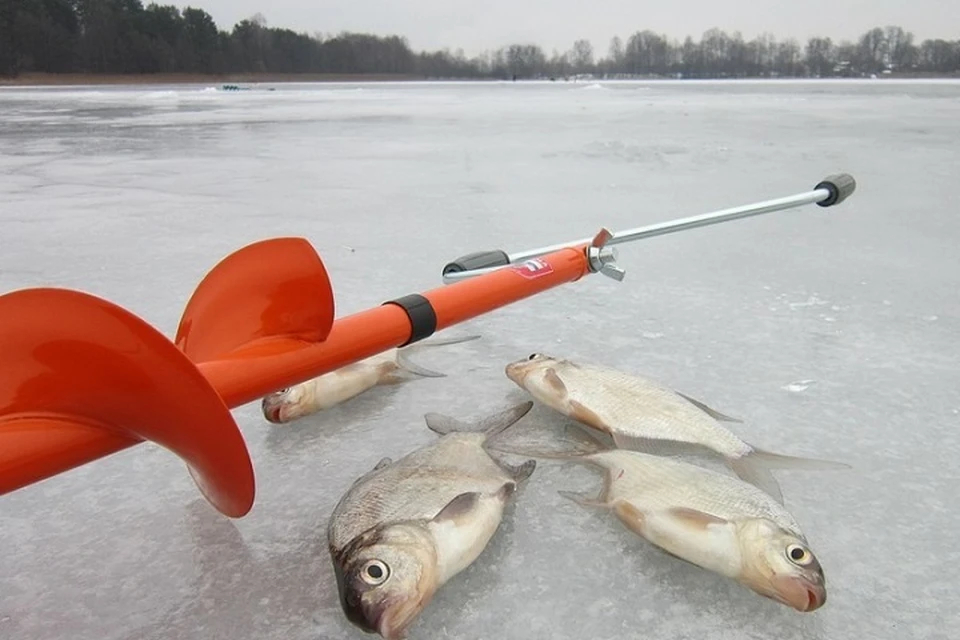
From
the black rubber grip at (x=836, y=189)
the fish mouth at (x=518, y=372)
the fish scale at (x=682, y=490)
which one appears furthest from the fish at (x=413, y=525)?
the black rubber grip at (x=836, y=189)

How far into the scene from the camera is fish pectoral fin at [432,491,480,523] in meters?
1.29

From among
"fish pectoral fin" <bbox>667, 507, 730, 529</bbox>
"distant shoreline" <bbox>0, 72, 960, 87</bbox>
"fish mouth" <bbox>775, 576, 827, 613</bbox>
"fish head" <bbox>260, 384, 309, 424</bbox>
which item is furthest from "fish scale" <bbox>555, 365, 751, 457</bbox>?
"distant shoreline" <bbox>0, 72, 960, 87</bbox>

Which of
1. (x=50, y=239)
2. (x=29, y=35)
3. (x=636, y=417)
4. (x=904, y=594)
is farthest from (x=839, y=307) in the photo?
(x=29, y=35)

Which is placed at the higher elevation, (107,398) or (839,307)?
(107,398)

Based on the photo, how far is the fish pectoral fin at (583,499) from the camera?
4.84 ft

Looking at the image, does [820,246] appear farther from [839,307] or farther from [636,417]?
[636,417]

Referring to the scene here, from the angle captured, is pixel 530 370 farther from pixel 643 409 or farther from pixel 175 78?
pixel 175 78

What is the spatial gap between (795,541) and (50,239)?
3636 mm

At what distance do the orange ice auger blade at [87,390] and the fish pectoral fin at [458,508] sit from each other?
379 millimetres

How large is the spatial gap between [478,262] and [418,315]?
0.89 m

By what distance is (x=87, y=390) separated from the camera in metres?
0.99

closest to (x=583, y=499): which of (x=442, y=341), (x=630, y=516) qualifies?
(x=630, y=516)

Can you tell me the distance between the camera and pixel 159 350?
0.96 metres

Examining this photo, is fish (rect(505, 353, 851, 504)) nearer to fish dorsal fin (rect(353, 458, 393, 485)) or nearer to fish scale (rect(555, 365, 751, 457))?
fish scale (rect(555, 365, 751, 457))
